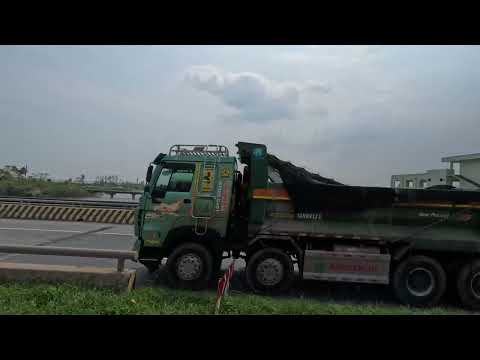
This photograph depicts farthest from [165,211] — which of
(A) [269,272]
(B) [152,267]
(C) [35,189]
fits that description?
(C) [35,189]

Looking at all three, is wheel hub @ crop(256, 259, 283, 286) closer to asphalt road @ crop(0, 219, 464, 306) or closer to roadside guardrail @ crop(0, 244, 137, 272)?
asphalt road @ crop(0, 219, 464, 306)

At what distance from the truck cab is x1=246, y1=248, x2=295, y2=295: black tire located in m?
0.71

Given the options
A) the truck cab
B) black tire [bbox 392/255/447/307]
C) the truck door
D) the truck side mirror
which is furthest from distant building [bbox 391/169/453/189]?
the truck side mirror

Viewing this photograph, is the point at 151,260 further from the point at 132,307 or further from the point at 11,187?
the point at 11,187

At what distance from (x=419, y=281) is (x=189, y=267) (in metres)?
4.07

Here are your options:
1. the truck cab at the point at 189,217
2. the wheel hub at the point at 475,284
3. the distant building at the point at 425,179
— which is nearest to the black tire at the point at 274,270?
the truck cab at the point at 189,217

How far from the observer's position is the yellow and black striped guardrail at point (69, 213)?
17094 millimetres

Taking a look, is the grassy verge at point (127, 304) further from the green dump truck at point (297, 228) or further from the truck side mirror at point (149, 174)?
the truck side mirror at point (149, 174)

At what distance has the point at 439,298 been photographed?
233 inches

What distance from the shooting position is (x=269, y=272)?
242 inches

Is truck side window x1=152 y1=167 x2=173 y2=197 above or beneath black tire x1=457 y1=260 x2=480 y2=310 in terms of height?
above

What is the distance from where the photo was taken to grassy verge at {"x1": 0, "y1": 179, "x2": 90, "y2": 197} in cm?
3420
